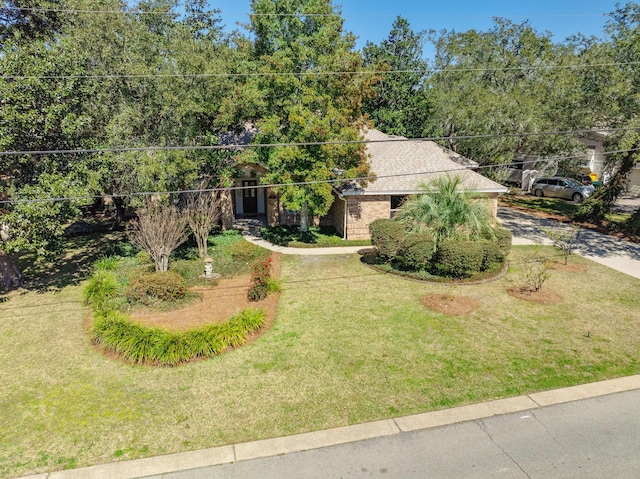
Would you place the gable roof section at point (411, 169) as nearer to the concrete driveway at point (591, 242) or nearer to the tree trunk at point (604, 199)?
the concrete driveway at point (591, 242)

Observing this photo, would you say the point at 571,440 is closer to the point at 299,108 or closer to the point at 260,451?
the point at 260,451

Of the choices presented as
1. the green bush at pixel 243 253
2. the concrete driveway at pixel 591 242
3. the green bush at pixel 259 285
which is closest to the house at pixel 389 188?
the concrete driveway at pixel 591 242

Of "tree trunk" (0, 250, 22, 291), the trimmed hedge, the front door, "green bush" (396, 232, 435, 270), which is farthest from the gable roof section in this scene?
"tree trunk" (0, 250, 22, 291)

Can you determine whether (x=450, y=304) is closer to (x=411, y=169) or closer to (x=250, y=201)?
(x=411, y=169)

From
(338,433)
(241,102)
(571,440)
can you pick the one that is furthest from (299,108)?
(571,440)

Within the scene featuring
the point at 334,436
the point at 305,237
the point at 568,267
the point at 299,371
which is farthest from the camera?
the point at 305,237

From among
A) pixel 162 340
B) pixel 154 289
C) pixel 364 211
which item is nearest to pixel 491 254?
pixel 364 211

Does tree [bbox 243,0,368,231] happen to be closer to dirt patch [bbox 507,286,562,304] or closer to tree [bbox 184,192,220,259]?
tree [bbox 184,192,220,259]
